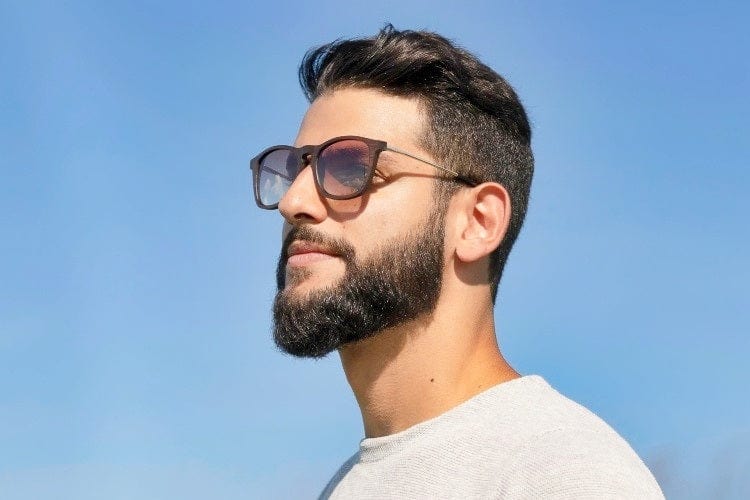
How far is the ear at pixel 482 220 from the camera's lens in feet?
15.5

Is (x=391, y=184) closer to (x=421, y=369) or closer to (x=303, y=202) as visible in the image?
(x=303, y=202)

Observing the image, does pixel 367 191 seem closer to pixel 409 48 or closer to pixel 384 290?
pixel 384 290

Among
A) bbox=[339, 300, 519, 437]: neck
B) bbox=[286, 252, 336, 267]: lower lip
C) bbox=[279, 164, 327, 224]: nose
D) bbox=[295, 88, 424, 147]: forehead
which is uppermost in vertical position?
bbox=[295, 88, 424, 147]: forehead

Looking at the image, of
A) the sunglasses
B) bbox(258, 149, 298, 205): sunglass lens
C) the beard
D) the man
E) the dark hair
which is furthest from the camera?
bbox(258, 149, 298, 205): sunglass lens

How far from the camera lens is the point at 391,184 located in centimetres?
470

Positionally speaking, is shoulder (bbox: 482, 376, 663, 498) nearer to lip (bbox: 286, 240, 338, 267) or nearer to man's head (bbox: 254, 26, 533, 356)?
man's head (bbox: 254, 26, 533, 356)

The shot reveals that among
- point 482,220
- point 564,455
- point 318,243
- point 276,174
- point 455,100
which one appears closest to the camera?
point 564,455

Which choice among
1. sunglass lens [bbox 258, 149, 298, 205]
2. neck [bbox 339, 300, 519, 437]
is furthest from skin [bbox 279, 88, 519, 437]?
sunglass lens [bbox 258, 149, 298, 205]

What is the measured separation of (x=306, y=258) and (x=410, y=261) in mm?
562

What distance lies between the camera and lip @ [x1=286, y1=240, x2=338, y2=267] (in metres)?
4.62

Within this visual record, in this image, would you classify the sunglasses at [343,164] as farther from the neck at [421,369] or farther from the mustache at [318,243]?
the neck at [421,369]

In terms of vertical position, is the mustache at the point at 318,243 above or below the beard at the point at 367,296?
above

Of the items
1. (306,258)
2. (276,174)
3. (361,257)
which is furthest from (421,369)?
(276,174)

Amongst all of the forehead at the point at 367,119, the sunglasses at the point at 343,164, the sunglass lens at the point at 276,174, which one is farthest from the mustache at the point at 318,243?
the forehead at the point at 367,119
